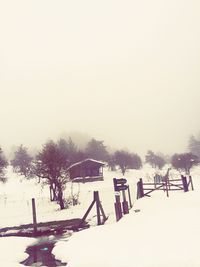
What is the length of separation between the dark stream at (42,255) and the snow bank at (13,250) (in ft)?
0.98

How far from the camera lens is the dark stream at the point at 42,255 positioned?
10914 millimetres

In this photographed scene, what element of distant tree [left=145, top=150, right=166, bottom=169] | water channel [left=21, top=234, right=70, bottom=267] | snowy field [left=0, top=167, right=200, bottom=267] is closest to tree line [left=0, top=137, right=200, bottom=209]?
distant tree [left=145, top=150, right=166, bottom=169]

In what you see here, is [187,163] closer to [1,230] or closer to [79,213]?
[79,213]

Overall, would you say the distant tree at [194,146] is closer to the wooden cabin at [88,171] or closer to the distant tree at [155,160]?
the distant tree at [155,160]

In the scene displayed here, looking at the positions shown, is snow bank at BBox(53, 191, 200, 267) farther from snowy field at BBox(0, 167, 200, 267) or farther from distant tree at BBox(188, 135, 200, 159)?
distant tree at BBox(188, 135, 200, 159)

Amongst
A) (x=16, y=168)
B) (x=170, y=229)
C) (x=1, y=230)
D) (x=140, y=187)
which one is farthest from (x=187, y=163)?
(x=170, y=229)

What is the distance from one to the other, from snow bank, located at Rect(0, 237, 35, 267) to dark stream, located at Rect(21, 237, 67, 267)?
299 mm

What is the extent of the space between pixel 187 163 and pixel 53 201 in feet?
171

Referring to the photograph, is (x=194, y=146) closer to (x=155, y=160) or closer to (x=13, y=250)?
(x=155, y=160)

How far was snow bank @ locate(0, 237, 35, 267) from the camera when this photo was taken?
11090 millimetres

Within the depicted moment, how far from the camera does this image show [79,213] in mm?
24484

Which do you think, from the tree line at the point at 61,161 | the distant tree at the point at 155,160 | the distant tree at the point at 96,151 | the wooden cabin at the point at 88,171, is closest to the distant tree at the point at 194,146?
the tree line at the point at 61,161

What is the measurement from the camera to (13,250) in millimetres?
12992

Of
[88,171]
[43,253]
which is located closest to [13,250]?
[43,253]
